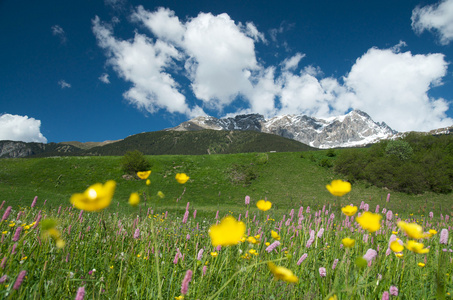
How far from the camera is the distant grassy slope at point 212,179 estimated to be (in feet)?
82.4

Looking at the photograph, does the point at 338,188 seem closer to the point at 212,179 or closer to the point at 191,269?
the point at 191,269

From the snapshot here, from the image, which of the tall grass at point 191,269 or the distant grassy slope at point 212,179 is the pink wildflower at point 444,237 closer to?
the tall grass at point 191,269

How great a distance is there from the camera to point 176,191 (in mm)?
27516

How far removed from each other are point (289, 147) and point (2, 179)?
18466 cm

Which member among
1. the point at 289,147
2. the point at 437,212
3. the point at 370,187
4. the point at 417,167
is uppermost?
the point at 289,147

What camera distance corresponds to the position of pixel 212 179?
31.1 metres

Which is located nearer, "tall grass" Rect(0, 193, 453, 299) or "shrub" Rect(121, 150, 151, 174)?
"tall grass" Rect(0, 193, 453, 299)

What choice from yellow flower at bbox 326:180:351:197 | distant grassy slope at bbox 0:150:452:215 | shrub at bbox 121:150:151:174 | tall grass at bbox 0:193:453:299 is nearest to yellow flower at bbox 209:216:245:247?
tall grass at bbox 0:193:453:299

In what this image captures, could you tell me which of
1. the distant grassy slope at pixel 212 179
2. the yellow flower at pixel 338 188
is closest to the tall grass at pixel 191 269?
the yellow flower at pixel 338 188

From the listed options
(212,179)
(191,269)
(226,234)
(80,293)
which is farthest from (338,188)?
(212,179)

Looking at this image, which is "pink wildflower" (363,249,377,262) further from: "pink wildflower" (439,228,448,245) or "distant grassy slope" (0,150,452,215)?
"distant grassy slope" (0,150,452,215)

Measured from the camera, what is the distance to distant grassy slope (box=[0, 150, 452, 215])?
2511cm

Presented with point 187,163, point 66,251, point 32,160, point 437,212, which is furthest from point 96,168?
point 437,212

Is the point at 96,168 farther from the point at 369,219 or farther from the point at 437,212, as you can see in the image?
the point at 437,212
